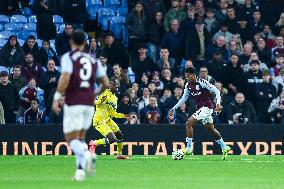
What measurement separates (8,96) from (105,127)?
3635mm

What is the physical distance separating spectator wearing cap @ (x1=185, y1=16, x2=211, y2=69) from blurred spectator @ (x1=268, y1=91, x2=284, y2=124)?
2.38 m

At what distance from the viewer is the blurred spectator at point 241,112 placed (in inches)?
1067

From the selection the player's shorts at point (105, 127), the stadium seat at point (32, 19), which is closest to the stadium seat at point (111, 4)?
the stadium seat at point (32, 19)

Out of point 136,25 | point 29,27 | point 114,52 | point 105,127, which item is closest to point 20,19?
point 29,27

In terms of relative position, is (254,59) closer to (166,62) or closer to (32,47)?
(166,62)

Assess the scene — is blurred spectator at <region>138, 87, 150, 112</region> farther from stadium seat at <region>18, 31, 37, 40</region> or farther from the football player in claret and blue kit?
stadium seat at <region>18, 31, 37, 40</region>

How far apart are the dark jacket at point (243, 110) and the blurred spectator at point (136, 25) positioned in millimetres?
3708

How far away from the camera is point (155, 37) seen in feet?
96.4

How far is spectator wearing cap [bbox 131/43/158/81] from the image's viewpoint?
28188 mm

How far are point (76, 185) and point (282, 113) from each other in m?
12.3

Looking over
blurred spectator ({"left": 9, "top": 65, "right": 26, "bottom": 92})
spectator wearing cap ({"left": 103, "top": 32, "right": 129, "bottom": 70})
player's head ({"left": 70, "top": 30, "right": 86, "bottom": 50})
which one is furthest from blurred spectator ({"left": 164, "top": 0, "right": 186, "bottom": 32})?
player's head ({"left": 70, "top": 30, "right": 86, "bottom": 50})

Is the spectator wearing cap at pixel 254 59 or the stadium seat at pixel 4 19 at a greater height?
the stadium seat at pixel 4 19

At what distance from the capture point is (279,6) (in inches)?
1205

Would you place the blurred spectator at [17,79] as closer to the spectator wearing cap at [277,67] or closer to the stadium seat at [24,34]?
the stadium seat at [24,34]
